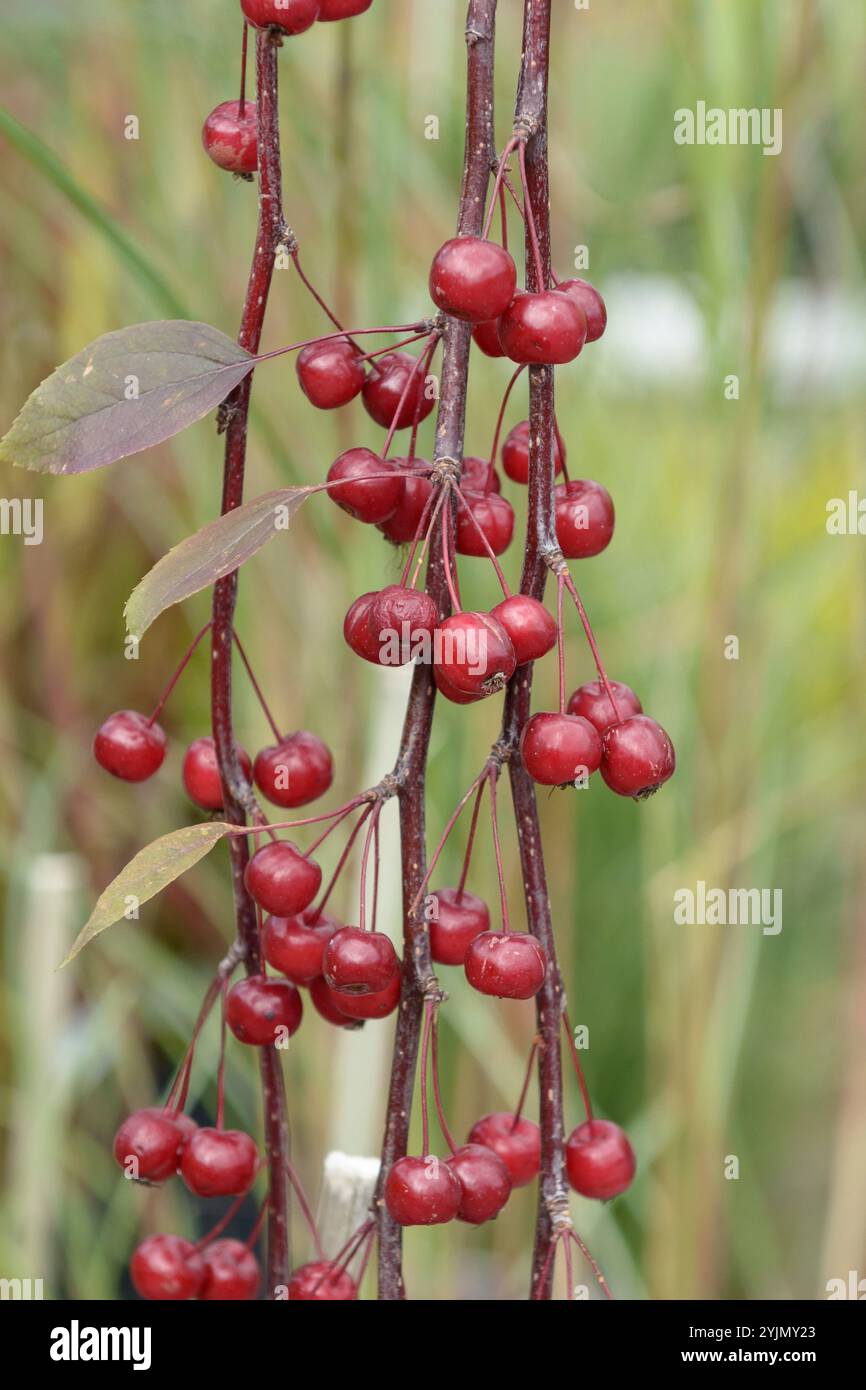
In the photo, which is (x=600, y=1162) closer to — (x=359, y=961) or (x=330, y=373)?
(x=359, y=961)

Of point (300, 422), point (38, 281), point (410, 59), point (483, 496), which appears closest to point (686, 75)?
point (410, 59)

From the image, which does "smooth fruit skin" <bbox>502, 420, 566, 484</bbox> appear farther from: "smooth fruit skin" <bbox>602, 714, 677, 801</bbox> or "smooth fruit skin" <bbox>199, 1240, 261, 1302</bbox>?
"smooth fruit skin" <bbox>199, 1240, 261, 1302</bbox>

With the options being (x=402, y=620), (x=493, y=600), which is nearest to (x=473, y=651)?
(x=402, y=620)

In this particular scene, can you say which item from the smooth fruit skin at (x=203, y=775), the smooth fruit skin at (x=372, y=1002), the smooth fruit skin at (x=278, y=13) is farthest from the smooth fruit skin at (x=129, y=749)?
the smooth fruit skin at (x=278, y=13)

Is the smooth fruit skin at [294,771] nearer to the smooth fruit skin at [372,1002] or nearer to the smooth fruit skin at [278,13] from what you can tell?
the smooth fruit skin at [372,1002]

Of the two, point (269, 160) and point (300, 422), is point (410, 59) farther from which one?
point (269, 160)

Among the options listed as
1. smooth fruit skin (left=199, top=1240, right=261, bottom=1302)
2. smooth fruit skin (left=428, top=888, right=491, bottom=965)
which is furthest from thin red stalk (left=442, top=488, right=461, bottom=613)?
smooth fruit skin (left=199, top=1240, right=261, bottom=1302)
